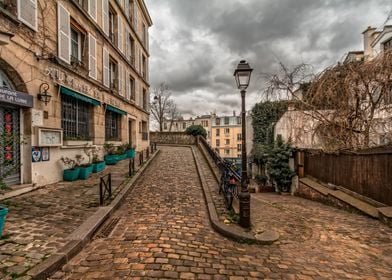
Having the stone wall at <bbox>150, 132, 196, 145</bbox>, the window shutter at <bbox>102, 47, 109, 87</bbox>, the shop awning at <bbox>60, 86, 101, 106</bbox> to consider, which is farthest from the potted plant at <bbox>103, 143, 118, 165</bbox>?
the stone wall at <bbox>150, 132, 196, 145</bbox>

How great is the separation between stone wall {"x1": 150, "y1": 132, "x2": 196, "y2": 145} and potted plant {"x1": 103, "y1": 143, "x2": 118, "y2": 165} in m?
11.5

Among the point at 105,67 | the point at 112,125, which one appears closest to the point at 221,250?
the point at 105,67

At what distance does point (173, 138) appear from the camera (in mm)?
22984

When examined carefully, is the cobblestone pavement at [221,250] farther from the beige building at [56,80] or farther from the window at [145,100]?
the window at [145,100]

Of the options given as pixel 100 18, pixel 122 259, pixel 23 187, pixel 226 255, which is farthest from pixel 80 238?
pixel 100 18

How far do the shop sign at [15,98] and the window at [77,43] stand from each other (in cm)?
331

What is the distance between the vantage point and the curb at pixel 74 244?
8.14ft

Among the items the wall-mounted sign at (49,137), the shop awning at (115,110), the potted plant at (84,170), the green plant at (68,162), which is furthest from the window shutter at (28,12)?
the shop awning at (115,110)

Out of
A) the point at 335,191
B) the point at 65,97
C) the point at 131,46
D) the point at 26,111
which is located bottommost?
the point at 335,191

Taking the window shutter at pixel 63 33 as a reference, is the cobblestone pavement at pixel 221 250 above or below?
below

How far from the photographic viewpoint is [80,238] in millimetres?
3283

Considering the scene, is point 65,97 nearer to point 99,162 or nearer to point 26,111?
point 26,111

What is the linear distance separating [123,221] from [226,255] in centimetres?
240

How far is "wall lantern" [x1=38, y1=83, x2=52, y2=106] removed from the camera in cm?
617
